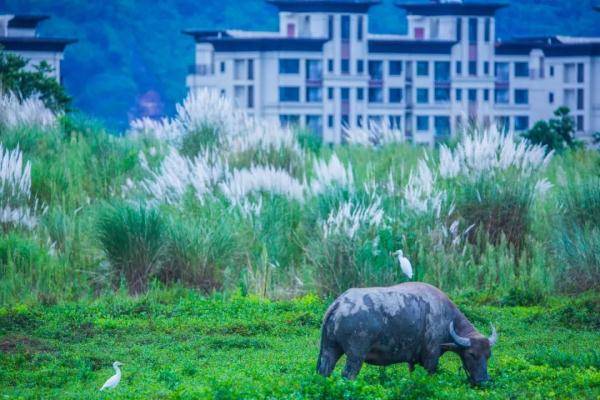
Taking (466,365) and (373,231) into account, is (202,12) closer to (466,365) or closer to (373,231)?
(373,231)

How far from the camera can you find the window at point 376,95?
8569 centimetres

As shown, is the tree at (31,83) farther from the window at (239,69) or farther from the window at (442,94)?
the window at (442,94)

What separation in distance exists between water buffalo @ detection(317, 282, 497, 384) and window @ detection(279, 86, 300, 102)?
6830 cm

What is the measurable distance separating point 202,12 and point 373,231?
291 feet

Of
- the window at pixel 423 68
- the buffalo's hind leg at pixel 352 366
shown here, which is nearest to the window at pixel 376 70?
the window at pixel 423 68

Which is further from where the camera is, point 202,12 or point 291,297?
point 202,12

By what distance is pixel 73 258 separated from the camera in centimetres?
1970

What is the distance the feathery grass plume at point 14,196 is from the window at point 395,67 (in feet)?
212

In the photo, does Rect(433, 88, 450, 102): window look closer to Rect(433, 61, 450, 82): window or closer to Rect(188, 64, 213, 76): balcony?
Rect(433, 61, 450, 82): window

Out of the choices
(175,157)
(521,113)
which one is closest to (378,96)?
(521,113)

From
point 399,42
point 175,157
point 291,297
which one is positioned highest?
point 399,42

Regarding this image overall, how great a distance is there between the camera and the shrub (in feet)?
61.4

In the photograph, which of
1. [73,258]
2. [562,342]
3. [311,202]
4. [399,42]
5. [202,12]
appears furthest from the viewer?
[202,12]

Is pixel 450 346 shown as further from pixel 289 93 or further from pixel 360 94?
pixel 360 94
